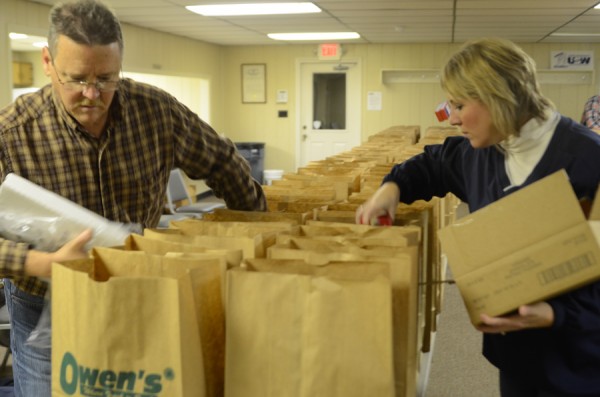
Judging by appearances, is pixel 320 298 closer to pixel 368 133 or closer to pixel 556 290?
pixel 556 290

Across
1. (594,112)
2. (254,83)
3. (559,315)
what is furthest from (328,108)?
(559,315)

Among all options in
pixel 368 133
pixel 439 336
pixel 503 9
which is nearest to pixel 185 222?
pixel 439 336

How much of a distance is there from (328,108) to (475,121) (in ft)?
30.0

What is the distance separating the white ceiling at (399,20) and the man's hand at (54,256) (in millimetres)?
4746

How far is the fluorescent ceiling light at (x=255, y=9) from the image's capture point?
611 cm

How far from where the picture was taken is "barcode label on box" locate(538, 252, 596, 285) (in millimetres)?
1216

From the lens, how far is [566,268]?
1.22 metres

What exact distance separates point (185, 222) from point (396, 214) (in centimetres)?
58

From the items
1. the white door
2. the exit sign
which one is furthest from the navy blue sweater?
the white door

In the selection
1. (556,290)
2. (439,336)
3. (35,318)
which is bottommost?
(439,336)

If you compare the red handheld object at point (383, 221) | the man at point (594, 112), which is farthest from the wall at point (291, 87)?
the red handheld object at point (383, 221)

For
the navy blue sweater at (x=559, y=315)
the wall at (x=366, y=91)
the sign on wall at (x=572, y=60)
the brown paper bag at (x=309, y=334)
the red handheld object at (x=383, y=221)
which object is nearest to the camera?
the brown paper bag at (x=309, y=334)

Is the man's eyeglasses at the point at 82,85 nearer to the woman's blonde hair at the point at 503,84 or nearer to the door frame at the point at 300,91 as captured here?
the woman's blonde hair at the point at 503,84

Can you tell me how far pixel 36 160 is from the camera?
1620 millimetres
